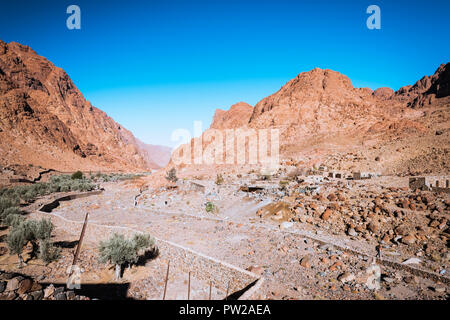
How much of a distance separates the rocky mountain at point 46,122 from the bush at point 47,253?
4265 centimetres

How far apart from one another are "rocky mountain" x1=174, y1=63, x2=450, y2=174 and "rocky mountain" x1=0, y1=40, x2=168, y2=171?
2923 cm

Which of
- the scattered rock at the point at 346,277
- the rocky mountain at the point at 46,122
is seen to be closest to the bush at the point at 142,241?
the scattered rock at the point at 346,277

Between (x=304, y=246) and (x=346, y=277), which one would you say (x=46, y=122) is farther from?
(x=346, y=277)

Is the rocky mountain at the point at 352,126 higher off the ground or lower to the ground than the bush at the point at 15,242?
higher

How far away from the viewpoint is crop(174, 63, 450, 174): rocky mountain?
25.4 meters

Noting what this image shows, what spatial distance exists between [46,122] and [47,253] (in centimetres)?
6769

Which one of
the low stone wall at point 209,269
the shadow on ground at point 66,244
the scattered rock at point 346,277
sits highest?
the scattered rock at point 346,277

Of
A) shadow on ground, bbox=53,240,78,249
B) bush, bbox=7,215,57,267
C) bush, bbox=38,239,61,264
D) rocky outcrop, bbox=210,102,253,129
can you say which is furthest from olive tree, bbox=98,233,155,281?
rocky outcrop, bbox=210,102,253,129

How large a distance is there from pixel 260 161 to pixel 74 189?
96.4ft

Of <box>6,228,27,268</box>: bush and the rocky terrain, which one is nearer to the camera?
the rocky terrain

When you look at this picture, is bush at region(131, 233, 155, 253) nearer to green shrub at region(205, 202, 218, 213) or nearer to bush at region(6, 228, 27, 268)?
bush at region(6, 228, 27, 268)

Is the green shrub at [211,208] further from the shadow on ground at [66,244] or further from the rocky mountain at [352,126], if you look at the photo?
the rocky mountain at [352,126]

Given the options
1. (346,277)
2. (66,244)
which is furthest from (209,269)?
(66,244)

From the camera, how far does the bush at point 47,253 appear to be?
9773mm
